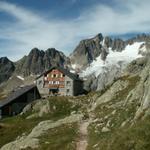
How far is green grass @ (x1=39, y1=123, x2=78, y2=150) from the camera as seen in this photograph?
130 ft

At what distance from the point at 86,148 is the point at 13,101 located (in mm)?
80349

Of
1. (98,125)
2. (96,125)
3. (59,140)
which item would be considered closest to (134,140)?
(59,140)

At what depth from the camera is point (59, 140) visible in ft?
140

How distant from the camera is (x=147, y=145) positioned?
2627 cm

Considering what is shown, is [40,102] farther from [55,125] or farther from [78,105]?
[55,125]

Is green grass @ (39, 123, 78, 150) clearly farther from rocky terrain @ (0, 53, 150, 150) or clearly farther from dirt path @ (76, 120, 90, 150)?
dirt path @ (76, 120, 90, 150)

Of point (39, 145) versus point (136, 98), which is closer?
point (39, 145)

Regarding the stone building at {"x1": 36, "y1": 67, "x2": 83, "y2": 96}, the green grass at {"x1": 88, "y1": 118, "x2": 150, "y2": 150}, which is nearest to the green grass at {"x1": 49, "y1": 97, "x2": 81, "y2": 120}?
the stone building at {"x1": 36, "y1": 67, "x2": 83, "y2": 96}

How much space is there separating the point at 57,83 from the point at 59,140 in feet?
308

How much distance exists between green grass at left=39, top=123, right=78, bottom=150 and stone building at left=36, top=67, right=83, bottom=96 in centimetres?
8278

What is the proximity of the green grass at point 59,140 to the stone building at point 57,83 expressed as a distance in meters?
82.8

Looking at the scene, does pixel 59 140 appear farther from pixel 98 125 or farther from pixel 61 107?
pixel 61 107

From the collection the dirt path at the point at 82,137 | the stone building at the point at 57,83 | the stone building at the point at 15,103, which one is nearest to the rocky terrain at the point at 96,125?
the dirt path at the point at 82,137

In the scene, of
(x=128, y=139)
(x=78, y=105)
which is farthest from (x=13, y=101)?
(x=128, y=139)
